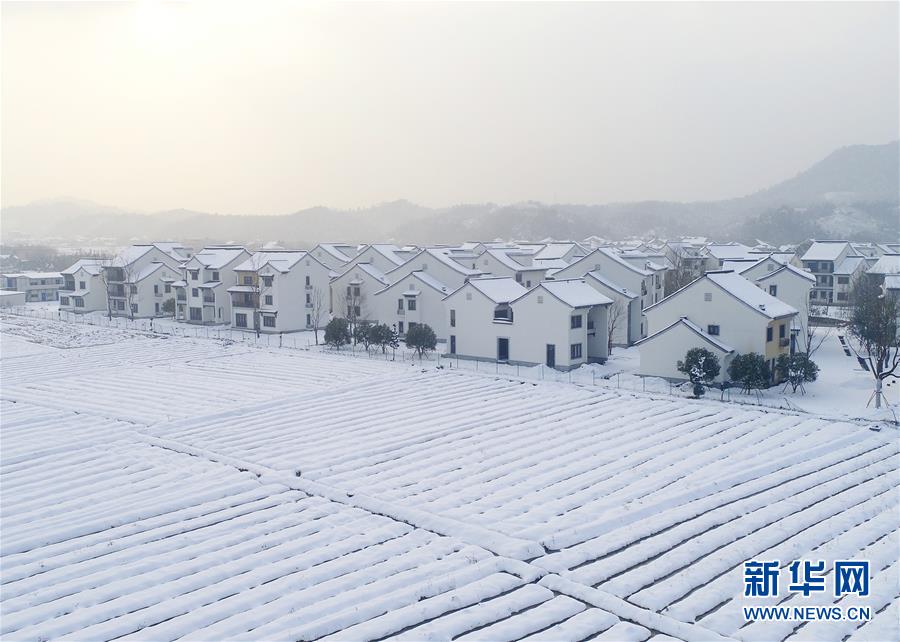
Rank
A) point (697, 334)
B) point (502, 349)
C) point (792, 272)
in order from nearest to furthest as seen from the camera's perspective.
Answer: point (697, 334), point (502, 349), point (792, 272)

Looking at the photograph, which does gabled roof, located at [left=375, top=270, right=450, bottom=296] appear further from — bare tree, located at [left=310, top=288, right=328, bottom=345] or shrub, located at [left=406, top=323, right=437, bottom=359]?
bare tree, located at [left=310, top=288, right=328, bottom=345]

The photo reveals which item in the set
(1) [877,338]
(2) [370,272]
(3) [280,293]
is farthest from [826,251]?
(3) [280,293]

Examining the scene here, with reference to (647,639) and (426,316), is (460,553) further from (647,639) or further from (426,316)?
(426,316)

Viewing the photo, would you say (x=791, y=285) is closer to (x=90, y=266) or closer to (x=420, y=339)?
(x=420, y=339)

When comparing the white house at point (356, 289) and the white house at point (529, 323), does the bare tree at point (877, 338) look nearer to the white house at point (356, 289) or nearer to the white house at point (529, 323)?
the white house at point (529, 323)

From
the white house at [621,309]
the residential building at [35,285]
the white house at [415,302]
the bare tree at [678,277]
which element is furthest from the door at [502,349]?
the residential building at [35,285]

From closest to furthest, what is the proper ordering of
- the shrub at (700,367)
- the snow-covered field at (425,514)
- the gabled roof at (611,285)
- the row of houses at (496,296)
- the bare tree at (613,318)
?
the snow-covered field at (425,514)
the shrub at (700,367)
the row of houses at (496,296)
the bare tree at (613,318)
the gabled roof at (611,285)

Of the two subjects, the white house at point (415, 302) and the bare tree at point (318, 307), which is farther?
the bare tree at point (318, 307)
